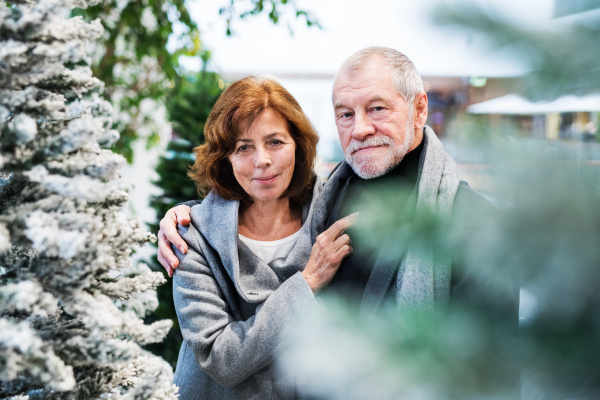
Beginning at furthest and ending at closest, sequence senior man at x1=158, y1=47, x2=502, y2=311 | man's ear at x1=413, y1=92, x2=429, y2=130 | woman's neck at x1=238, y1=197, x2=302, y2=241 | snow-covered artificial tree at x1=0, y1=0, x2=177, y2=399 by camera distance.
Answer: woman's neck at x1=238, y1=197, x2=302, y2=241, man's ear at x1=413, y1=92, x2=429, y2=130, senior man at x1=158, y1=47, x2=502, y2=311, snow-covered artificial tree at x1=0, y1=0, x2=177, y2=399

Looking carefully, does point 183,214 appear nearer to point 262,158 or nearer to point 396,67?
point 262,158

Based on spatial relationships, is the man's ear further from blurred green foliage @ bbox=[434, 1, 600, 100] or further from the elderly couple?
blurred green foliage @ bbox=[434, 1, 600, 100]

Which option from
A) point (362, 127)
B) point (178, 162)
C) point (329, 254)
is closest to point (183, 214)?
point (329, 254)

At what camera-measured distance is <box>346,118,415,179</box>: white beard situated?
1.27 m

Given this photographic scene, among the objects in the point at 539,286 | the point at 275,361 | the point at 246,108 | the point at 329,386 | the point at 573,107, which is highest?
the point at 246,108

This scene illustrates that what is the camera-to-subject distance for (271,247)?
4.97ft

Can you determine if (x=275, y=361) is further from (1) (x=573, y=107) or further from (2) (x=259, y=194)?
(1) (x=573, y=107)

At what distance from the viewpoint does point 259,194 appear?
4.88 ft

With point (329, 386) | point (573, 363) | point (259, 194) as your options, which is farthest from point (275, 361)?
point (573, 363)

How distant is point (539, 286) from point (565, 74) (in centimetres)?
12

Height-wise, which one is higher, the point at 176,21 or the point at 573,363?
the point at 176,21

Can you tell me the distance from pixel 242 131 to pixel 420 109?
61cm

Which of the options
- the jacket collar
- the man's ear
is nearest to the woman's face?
the jacket collar

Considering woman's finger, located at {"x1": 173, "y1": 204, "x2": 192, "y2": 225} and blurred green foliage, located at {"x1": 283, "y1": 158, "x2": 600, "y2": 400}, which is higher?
blurred green foliage, located at {"x1": 283, "y1": 158, "x2": 600, "y2": 400}
